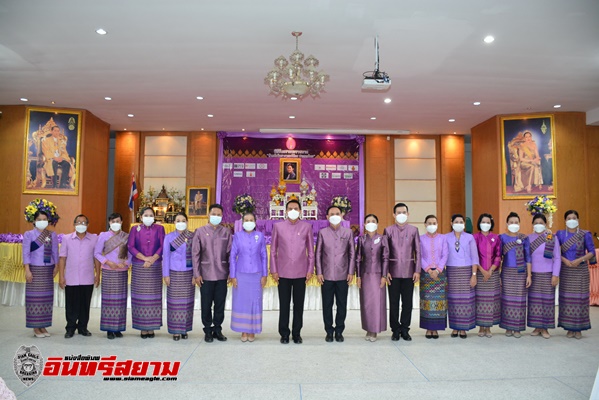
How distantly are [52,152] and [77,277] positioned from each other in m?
6.11

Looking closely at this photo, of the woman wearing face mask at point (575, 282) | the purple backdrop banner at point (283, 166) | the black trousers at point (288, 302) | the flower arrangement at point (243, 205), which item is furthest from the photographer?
the purple backdrop banner at point (283, 166)

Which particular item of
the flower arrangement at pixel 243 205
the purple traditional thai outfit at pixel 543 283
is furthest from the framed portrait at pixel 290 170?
the purple traditional thai outfit at pixel 543 283

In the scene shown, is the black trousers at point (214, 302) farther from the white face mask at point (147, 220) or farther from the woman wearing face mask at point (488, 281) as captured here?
the woman wearing face mask at point (488, 281)

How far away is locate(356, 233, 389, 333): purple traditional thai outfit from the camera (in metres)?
4.82

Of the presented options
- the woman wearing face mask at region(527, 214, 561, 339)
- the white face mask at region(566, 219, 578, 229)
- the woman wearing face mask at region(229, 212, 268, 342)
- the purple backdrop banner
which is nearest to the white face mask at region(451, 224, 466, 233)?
the woman wearing face mask at region(527, 214, 561, 339)

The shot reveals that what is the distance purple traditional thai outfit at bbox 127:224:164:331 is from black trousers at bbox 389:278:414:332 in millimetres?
2647

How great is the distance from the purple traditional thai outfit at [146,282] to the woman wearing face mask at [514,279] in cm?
401

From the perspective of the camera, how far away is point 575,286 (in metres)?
5.12

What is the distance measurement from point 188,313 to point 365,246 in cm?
214

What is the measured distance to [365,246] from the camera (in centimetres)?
491

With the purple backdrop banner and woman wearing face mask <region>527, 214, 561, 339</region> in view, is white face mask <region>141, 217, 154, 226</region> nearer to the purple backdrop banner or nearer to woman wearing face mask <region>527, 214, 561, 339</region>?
woman wearing face mask <region>527, 214, 561, 339</region>

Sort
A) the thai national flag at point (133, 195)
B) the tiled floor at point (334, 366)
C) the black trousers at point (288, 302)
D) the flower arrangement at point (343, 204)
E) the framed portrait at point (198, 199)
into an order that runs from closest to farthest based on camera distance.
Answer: the tiled floor at point (334, 366) → the black trousers at point (288, 302) → the flower arrangement at point (343, 204) → the thai national flag at point (133, 195) → the framed portrait at point (198, 199)

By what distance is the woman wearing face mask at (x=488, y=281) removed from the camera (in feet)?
16.3

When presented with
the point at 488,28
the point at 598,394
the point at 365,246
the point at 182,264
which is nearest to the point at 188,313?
the point at 182,264
